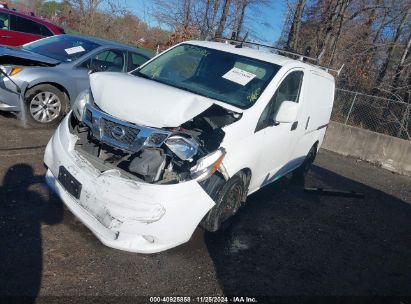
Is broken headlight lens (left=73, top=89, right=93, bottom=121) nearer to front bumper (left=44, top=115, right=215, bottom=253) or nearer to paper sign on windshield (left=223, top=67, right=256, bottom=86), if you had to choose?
front bumper (left=44, top=115, right=215, bottom=253)

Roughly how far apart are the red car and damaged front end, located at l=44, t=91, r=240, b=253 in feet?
28.0

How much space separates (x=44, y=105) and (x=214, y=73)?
10.9 ft

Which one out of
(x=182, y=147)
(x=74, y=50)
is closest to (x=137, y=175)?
(x=182, y=147)

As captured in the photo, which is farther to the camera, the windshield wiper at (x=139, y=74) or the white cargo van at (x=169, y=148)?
the windshield wiper at (x=139, y=74)

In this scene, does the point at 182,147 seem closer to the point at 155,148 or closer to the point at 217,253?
the point at 155,148

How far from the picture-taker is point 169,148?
10.2ft

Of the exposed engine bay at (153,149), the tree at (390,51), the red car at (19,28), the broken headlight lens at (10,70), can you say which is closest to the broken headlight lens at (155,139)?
the exposed engine bay at (153,149)

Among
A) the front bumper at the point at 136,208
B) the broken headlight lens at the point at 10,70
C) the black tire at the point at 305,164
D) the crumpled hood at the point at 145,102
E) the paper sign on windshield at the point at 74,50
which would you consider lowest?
the black tire at the point at 305,164

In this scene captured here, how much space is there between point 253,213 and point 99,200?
2363mm

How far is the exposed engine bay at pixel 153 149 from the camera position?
3.05 metres

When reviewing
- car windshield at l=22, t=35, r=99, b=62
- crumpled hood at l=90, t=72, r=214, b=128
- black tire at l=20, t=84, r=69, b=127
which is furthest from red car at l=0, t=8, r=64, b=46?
crumpled hood at l=90, t=72, r=214, b=128

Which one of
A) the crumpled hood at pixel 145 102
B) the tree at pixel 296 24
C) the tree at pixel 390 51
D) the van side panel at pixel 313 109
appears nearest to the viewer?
the crumpled hood at pixel 145 102

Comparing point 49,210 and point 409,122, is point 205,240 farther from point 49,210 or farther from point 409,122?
point 409,122

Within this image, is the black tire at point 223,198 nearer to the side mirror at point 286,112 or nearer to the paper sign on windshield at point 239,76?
the side mirror at point 286,112
